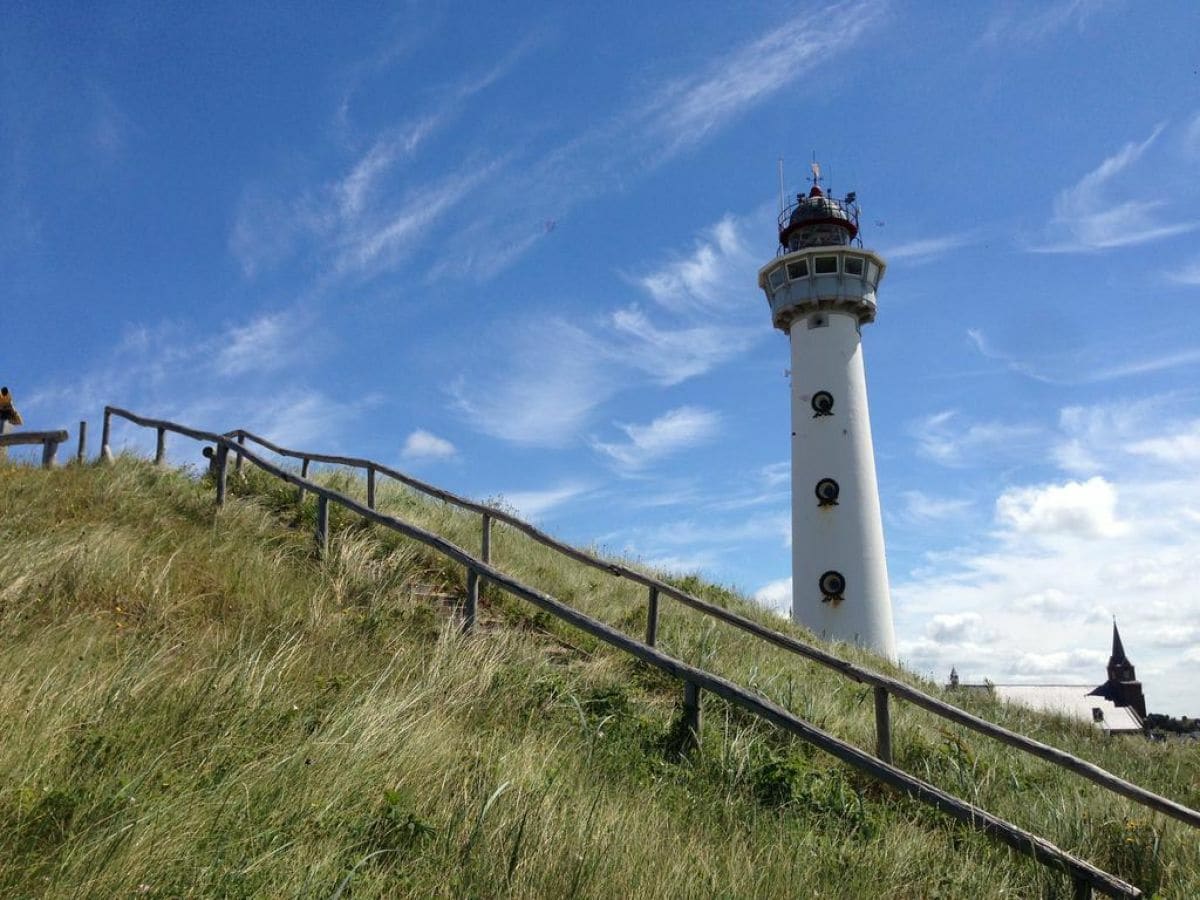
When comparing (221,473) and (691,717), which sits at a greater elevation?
(221,473)

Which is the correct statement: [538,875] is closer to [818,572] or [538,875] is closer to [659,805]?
[659,805]

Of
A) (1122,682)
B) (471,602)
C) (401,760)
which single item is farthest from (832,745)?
(1122,682)

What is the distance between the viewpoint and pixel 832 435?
2234cm

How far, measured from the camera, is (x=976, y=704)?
13.2 meters

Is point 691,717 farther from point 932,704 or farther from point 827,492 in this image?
point 827,492

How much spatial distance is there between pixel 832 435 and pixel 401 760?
1953 centimetres

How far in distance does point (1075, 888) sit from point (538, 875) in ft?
12.3

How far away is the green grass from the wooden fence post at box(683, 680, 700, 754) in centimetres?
16

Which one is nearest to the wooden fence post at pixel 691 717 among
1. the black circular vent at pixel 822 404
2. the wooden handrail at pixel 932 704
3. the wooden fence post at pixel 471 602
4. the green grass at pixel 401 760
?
the green grass at pixel 401 760

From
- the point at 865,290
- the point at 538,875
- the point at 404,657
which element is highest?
the point at 865,290

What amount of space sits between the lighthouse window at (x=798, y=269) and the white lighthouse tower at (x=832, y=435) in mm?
31

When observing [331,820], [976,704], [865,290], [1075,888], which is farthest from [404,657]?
[865,290]

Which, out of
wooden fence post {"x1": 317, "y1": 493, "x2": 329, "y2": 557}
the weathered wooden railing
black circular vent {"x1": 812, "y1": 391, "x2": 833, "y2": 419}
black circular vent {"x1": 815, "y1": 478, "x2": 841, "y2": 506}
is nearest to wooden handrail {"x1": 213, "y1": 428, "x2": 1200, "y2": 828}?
wooden fence post {"x1": 317, "y1": 493, "x2": 329, "y2": 557}

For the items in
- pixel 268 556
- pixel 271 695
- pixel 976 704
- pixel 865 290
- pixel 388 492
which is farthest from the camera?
pixel 865 290
